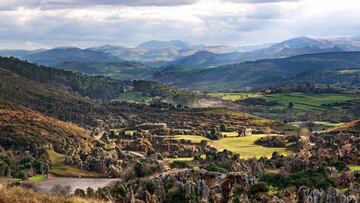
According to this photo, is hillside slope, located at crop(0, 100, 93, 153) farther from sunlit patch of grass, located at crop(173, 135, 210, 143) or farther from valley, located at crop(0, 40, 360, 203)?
sunlit patch of grass, located at crop(173, 135, 210, 143)

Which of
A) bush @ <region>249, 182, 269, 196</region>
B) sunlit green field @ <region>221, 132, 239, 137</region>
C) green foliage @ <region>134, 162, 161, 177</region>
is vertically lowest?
sunlit green field @ <region>221, 132, 239, 137</region>

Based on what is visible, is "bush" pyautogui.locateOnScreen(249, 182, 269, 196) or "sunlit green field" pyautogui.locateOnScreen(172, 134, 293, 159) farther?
"sunlit green field" pyautogui.locateOnScreen(172, 134, 293, 159)

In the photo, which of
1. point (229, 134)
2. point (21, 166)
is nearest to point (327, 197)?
point (21, 166)

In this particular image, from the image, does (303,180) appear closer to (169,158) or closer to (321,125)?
(169,158)

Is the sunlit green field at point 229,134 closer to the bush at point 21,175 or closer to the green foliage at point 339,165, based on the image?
the bush at point 21,175

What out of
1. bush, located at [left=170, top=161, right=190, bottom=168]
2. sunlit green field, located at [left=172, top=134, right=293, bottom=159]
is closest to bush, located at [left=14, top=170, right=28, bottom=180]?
bush, located at [left=170, top=161, right=190, bottom=168]

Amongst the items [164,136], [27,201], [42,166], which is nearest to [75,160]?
[42,166]

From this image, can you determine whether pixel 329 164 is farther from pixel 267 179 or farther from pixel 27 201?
pixel 27 201

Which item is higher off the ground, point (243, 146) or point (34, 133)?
point (34, 133)

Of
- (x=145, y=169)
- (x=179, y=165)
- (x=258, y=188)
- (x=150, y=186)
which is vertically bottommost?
(x=179, y=165)
